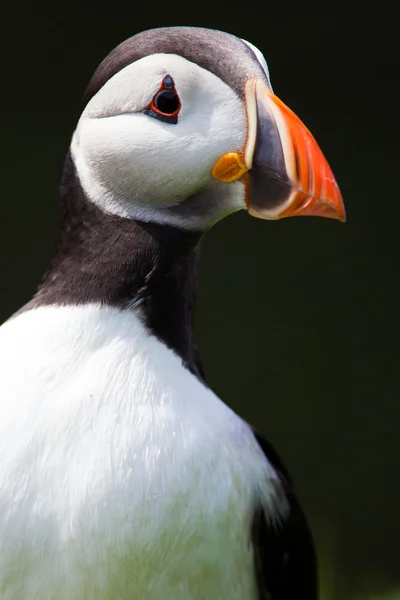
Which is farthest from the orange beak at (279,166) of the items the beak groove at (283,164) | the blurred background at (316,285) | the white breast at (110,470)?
the blurred background at (316,285)

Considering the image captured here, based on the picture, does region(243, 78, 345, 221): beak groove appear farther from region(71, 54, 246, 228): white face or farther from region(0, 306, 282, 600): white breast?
region(0, 306, 282, 600): white breast

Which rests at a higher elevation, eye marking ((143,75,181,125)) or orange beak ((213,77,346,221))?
eye marking ((143,75,181,125))

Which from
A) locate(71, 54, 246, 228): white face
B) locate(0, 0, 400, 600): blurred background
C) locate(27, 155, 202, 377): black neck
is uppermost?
locate(71, 54, 246, 228): white face

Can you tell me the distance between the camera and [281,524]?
1.94 meters

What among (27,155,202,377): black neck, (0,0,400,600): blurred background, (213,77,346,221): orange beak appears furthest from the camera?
(0,0,400,600): blurred background

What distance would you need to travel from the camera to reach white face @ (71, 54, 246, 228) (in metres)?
1.72

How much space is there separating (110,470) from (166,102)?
21.6 inches

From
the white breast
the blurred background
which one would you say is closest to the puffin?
the white breast

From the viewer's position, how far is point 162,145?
1.73 m

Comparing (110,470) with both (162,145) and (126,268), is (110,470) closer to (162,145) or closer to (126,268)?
(126,268)

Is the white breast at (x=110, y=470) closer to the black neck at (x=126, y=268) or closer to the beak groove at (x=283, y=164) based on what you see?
the black neck at (x=126, y=268)

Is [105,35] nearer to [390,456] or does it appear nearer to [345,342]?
[345,342]

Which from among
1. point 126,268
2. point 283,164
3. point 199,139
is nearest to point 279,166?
point 283,164

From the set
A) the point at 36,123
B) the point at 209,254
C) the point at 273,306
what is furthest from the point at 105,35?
the point at 273,306
